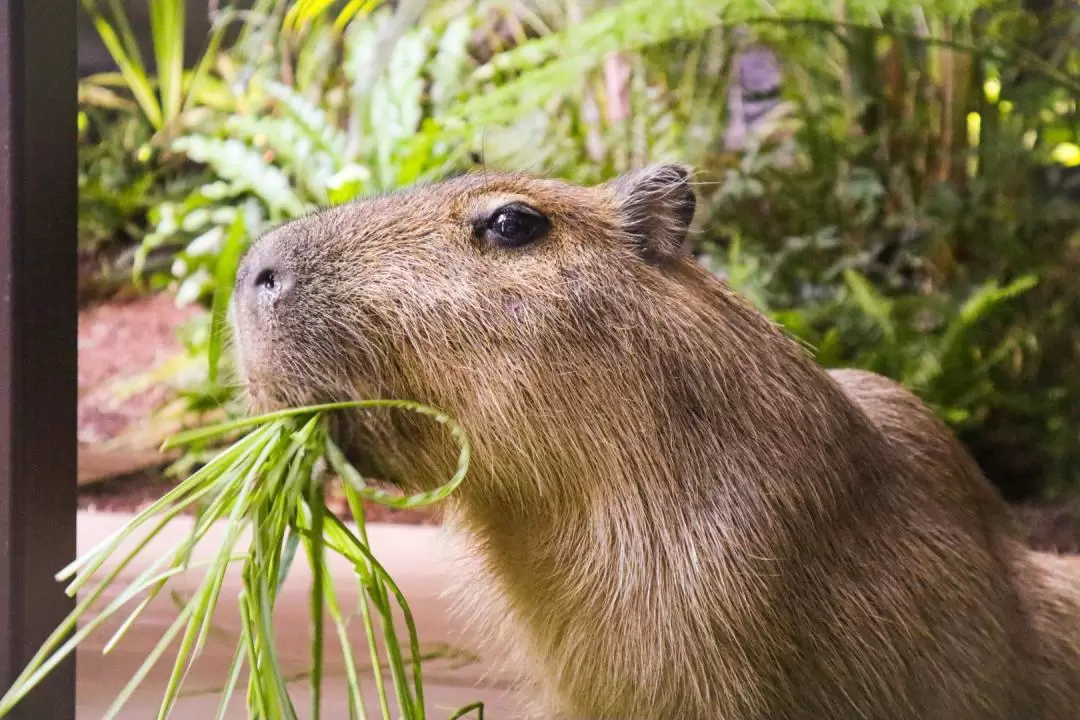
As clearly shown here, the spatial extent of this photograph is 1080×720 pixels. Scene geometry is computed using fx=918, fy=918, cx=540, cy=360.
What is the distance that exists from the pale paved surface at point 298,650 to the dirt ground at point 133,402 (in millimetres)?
109

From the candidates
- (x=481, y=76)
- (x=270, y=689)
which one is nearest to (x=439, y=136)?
(x=481, y=76)

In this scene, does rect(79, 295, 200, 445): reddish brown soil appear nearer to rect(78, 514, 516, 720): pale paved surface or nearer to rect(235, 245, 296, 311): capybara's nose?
rect(78, 514, 516, 720): pale paved surface

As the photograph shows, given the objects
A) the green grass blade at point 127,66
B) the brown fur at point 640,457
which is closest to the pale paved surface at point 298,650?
the brown fur at point 640,457

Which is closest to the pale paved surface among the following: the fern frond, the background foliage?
the background foliage

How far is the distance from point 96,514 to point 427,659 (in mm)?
720

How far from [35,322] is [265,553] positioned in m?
0.41

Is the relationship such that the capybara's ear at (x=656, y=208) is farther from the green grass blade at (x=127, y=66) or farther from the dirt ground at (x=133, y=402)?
the green grass blade at (x=127, y=66)

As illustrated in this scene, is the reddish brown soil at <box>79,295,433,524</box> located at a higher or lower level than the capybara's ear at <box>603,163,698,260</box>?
lower

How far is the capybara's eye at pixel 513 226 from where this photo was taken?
133 cm

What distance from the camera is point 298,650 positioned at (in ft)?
4.64

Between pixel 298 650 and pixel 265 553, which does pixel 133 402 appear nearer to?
pixel 298 650

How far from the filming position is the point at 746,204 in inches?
130

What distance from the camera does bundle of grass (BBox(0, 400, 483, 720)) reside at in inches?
43.4

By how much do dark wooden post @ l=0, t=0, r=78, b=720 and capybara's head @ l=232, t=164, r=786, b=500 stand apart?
24 centimetres
